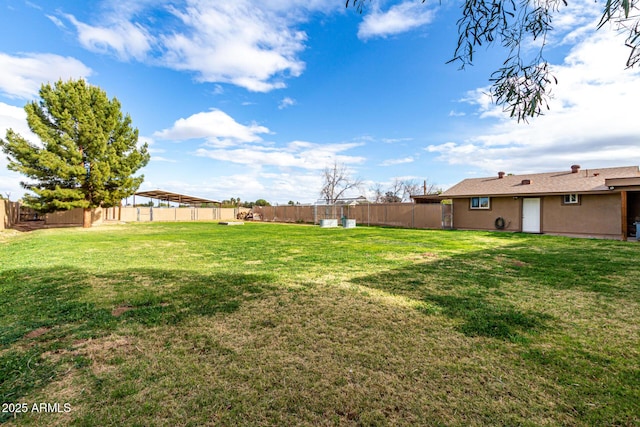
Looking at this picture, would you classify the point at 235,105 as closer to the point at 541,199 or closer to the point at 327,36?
the point at 327,36

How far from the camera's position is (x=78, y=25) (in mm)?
9922

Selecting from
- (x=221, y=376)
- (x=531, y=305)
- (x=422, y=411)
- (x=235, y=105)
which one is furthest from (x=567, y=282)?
(x=235, y=105)

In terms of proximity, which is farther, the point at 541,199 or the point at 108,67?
the point at 541,199

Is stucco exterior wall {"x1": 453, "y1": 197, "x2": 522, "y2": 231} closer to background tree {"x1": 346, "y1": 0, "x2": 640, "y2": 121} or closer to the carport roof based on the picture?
background tree {"x1": 346, "y1": 0, "x2": 640, "y2": 121}

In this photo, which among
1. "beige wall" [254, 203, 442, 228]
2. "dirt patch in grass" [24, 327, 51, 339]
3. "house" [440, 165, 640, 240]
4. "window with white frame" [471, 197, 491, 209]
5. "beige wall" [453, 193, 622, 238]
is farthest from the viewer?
"beige wall" [254, 203, 442, 228]

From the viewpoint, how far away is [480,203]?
1802 cm

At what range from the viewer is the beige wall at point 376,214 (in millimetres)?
19406

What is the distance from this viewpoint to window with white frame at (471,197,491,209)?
17.7 meters

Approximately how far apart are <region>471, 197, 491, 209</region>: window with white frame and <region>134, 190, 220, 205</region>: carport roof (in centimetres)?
2906

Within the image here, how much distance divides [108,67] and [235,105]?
990 centimetres

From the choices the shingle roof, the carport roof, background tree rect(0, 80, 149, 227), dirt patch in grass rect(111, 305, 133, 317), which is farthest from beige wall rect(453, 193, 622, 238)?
the carport roof

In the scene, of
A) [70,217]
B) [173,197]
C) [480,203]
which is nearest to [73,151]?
[70,217]

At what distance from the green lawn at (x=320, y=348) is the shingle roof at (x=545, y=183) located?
11.8 metres

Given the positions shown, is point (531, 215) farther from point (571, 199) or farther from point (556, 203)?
point (571, 199)
